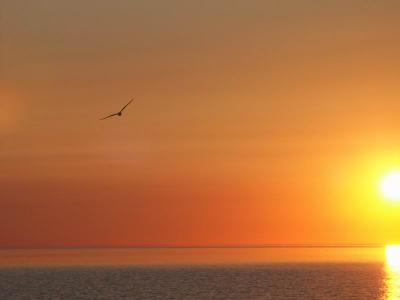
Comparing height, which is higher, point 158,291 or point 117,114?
point 117,114

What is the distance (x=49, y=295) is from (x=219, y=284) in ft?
147

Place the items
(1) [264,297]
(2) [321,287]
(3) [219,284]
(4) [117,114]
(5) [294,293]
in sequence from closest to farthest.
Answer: (4) [117,114] < (1) [264,297] < (5) [294,293] < (2) [321,287] < (3) [219,284]

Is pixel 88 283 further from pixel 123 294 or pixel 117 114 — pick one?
pixel 117 114

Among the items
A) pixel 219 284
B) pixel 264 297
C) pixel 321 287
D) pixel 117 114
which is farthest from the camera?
pixel 219 284

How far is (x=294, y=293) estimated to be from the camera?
477 ft

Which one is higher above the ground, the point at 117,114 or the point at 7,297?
the point at 117,114

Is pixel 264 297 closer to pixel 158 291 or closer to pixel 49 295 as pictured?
pixel 158 291

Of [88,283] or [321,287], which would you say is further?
[88,283]

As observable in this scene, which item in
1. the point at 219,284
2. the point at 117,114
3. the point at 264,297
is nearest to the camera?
the point at 117,114

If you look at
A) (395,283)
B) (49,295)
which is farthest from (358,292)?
(49,295)

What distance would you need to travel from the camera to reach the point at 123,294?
14188cm

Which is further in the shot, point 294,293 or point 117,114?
point 294,293

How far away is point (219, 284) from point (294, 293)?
3013 cm

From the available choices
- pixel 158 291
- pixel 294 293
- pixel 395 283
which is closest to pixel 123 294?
pixel 158 291
